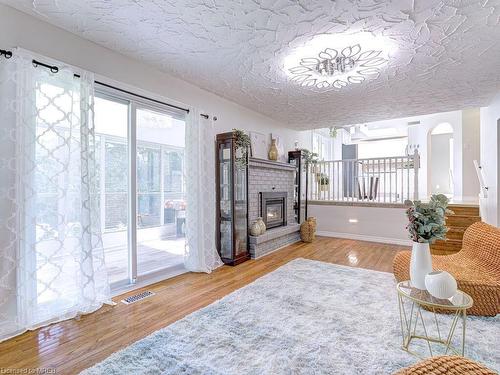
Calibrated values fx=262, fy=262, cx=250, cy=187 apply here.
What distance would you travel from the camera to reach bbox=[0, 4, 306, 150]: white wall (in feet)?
6.98

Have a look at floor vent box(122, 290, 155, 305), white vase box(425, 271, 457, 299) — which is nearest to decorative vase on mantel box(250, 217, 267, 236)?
floor vent box(122, 290, 155, 305)

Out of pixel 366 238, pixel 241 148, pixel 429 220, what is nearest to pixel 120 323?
pixel 429 220

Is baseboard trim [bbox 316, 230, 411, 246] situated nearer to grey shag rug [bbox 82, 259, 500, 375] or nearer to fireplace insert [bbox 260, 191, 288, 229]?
fireplace insert [bbox 260, 191, 288, 229]

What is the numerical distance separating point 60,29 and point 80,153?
1.12m

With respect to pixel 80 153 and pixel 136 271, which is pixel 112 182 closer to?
pixel 80 153

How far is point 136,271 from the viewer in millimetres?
3123

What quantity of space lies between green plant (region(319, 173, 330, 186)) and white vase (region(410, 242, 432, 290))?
477 centimetres

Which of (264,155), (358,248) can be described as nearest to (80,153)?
(264,155)

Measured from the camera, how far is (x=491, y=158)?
4.24m

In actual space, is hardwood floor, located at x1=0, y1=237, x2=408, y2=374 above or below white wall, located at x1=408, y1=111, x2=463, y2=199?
below

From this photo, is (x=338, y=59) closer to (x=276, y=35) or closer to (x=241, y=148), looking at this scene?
(x=276, y=35)

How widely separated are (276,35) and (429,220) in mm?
2009

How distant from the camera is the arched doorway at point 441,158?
8711 millimetres

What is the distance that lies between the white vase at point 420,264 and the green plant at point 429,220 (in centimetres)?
6
